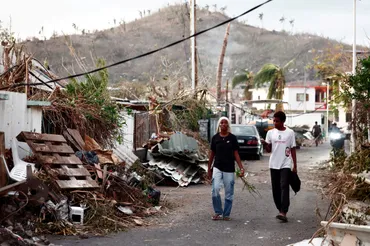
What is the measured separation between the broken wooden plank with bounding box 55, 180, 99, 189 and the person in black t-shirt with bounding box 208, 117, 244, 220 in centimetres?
213

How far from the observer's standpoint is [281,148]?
10.9m

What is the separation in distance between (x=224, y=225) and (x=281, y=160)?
1.58m

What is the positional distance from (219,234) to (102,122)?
6.75 metres

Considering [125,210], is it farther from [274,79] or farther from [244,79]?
[244,79]

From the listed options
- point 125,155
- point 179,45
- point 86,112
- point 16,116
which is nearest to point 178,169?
point 125,155

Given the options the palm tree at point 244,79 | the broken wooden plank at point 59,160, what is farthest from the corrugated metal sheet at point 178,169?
the palm tree at point 244,79

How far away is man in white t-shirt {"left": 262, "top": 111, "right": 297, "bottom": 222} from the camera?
35.4 ft

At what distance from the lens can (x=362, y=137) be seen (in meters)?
17.2

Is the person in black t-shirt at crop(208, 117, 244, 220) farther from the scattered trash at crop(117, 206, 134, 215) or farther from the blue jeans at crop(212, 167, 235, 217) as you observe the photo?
the scattered trash at crop(117, 206, 134, 215)

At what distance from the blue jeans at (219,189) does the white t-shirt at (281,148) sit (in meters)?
0.82

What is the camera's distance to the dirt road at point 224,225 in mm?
Result: 8898

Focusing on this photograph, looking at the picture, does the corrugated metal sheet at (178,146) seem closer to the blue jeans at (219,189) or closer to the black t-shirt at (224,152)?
the black t-shirt at (224,152)

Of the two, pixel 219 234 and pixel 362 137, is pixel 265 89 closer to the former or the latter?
pixel 362 137

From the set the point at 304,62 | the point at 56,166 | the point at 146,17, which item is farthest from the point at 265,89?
the point at 56,166
